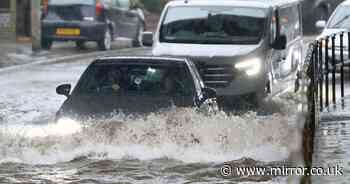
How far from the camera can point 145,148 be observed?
11977 mm

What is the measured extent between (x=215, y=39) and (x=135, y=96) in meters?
6.39

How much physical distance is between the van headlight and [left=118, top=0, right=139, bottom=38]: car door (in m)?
16.2

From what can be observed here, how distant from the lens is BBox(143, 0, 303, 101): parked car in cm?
1856

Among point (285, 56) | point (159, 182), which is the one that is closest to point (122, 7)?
point (285, 56)

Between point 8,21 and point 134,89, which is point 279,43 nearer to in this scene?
point 134,89

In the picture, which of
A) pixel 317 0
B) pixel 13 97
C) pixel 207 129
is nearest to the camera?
pixel 207 129

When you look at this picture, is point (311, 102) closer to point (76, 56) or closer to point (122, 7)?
point (76, 56)

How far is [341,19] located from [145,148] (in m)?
14.6

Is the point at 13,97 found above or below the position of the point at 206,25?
below

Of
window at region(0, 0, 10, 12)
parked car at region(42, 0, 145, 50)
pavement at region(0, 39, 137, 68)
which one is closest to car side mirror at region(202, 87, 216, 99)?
pavement at region(0, 39, 137, 68)

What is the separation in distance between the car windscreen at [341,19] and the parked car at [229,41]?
463 centimetres

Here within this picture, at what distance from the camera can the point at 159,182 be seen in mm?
10516

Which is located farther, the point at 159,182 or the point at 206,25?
the point at 206,25

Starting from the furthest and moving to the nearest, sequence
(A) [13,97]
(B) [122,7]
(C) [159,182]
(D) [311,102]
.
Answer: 1. (B) [122,7]
2. (A) [13,97]
3. (D) [311,102]
4. (C) [159,182]
